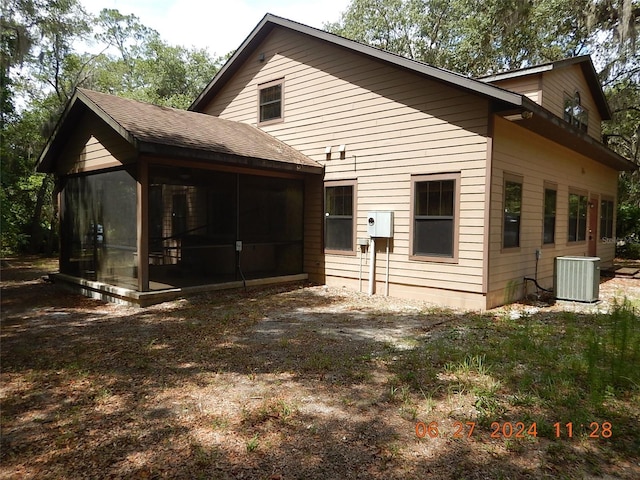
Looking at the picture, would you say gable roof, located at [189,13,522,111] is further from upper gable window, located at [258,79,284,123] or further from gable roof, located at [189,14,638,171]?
upper gable window, located at [258,79,284,123]

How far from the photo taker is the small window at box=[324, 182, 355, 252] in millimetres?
9266

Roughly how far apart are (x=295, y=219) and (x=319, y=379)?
20.7 ft

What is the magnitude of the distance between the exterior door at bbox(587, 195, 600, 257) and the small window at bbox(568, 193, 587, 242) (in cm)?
62

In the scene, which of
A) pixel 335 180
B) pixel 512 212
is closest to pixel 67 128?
pixel 335 180

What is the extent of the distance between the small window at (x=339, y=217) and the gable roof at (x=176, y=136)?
2.32 feet

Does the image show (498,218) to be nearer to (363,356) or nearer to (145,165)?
(363,356)

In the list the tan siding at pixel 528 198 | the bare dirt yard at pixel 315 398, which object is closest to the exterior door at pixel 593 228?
the tan siding at pixel 528 198

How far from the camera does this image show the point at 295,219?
10.1 m

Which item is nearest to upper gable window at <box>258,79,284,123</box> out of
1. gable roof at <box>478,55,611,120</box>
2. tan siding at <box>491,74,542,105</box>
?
gable roof at <box>478,55,611,120</box>

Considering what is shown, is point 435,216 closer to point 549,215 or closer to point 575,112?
point 549,215

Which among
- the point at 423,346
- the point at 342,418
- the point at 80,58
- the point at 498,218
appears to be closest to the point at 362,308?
the point at 423,346

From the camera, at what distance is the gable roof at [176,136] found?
6.95m

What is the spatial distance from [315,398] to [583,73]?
12.3m
